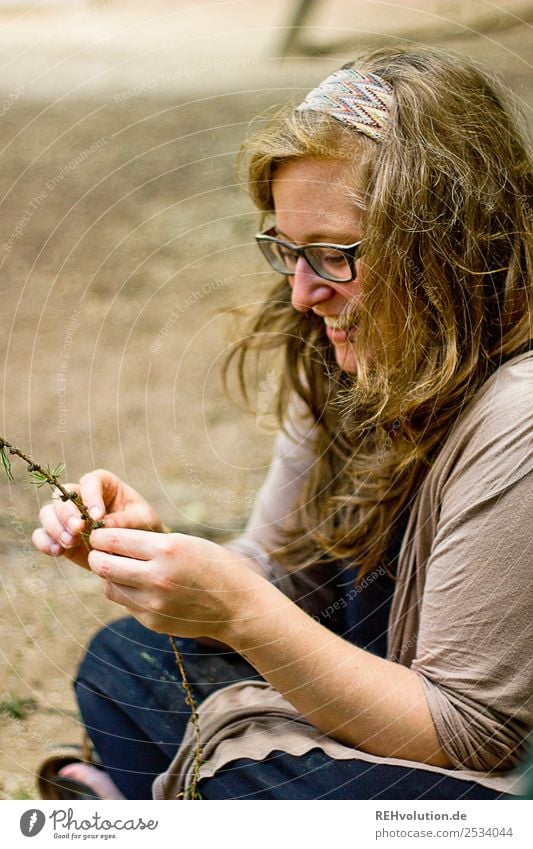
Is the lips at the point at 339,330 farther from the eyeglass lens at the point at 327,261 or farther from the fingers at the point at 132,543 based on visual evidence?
the fingers at the point at 132,543

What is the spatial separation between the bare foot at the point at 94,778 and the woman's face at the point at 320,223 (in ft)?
1.43

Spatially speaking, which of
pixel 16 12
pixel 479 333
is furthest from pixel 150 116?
pixel 479 333

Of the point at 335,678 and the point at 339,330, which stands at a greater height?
the point at 339,330

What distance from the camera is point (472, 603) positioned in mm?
646

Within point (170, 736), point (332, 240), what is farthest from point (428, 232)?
point (170, 736)

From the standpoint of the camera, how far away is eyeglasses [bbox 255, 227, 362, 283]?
0.69 metres

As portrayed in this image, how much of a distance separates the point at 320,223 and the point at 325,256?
28 millimetres

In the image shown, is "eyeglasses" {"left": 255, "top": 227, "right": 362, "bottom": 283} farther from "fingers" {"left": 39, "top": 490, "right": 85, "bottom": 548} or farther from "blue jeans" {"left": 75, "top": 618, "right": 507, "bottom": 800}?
"blue jeans" {"left": 75, "top": 618, "right": 507, "bottom": 800}

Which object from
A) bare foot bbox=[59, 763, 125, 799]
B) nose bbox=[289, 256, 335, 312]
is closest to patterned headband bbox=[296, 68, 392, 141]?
nose bbox=[289, 256, 335, 312]

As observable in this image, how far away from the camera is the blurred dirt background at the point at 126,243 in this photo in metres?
0.80

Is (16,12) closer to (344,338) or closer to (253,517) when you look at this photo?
(344,338)

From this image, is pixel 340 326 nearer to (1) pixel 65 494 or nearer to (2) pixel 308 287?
(2) pixel 308 287

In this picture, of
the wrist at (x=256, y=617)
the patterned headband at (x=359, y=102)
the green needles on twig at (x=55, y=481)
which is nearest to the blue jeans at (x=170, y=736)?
the wrist at (x=256, y=617)

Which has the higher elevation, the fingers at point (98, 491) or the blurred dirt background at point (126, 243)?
the blurred dirt background at point (126, 243)
